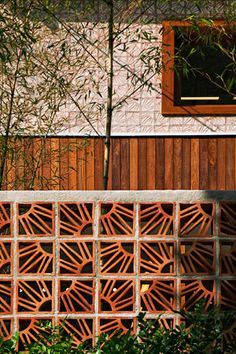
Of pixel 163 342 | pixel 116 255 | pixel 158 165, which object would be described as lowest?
pixel 163 342

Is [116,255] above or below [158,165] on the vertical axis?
below

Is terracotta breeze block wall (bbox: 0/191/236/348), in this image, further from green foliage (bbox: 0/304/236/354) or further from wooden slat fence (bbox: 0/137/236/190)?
wooden slat fence (bbox: 0/137/236/190)

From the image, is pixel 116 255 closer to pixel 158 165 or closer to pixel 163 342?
pixel 163 342

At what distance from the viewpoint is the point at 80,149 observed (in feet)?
30.1

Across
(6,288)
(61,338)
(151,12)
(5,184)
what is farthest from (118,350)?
(151,12)

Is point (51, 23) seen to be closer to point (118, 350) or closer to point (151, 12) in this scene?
point (151, 12)

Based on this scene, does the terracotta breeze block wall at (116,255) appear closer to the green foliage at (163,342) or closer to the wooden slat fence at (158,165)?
the green foliage at (163,342)

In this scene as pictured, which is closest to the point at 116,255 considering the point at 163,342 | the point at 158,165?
the point at 163,342

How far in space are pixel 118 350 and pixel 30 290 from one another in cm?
96

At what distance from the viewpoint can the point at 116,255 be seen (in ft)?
14.6

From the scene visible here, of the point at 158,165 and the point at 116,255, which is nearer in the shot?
the point at 116,255

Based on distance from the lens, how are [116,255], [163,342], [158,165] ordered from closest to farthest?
[163,342] < [116,255] < [158,165]

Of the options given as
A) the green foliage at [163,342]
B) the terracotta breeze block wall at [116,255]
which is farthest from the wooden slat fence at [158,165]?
the green foliage at [163,342]

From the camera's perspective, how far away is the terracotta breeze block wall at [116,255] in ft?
14.5
